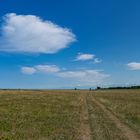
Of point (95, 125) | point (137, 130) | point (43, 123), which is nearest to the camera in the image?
point (137, 130)

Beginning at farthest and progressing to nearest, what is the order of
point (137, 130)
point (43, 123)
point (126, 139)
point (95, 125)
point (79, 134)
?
1. point (43, 123)
2. point (95, 125)
3. point (137, 130)
4. point (79, 134)
5. point (126, 139)

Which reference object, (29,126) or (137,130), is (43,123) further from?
(137,130)

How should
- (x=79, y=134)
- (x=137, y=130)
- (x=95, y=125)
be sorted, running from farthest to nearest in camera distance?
(x=95, y=125), (x=137, y=130), (x=79, y=134)

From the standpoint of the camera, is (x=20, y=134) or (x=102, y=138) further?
(x=20, y=134)

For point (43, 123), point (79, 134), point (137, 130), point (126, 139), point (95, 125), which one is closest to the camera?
point (126, 139)

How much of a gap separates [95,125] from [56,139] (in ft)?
15.9

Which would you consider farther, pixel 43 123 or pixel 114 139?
pixel 43 123

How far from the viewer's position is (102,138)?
1461 cm

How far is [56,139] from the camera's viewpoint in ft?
48.6

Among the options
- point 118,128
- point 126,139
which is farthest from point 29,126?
point 126,139

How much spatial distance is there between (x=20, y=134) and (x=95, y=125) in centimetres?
510

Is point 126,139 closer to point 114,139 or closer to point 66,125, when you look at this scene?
point 114,139

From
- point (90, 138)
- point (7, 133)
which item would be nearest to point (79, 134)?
point (90, 138)

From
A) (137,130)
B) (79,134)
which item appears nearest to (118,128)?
A: (137,130)
